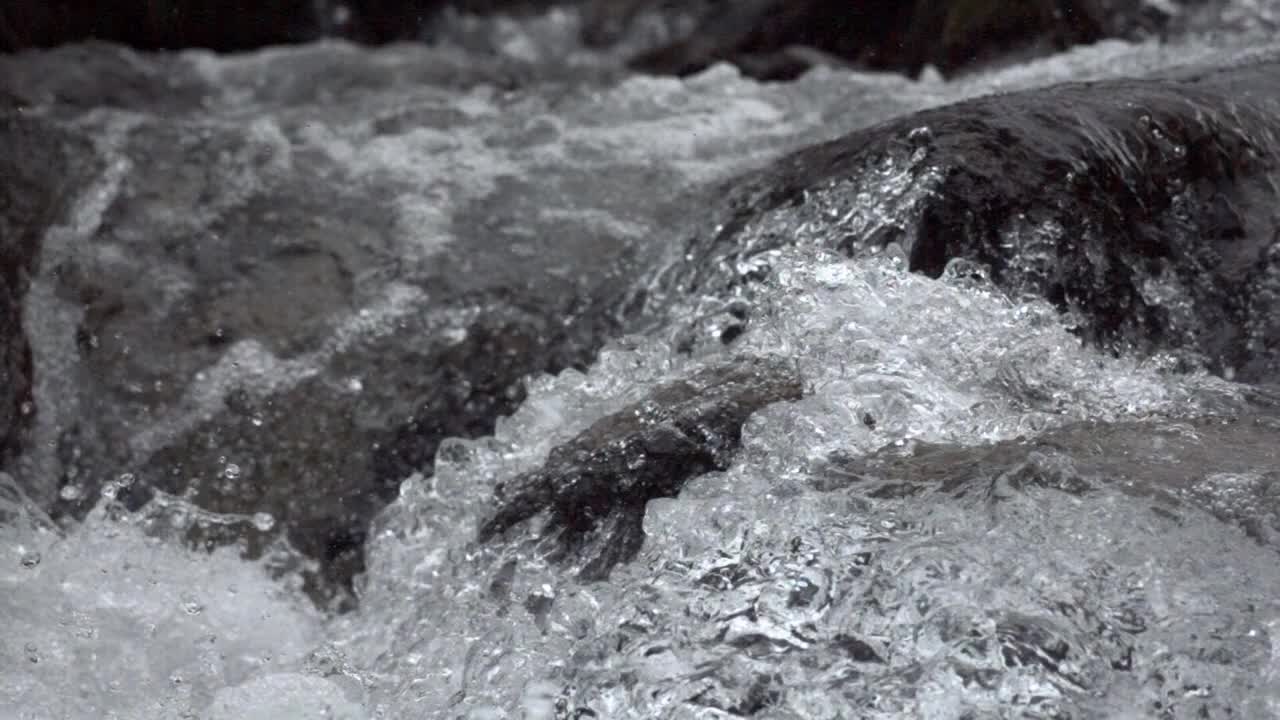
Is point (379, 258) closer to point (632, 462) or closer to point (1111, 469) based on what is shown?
point (632, 462)

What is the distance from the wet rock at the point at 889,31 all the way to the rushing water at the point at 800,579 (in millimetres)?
2870

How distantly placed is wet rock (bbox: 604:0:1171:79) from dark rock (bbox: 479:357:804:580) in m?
3.36

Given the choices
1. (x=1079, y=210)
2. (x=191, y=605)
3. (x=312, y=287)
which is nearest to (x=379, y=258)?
(x=312, y=287)

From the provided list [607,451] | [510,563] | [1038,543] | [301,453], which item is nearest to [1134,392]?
[1038,543]

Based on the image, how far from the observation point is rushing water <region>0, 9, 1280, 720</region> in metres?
1.84

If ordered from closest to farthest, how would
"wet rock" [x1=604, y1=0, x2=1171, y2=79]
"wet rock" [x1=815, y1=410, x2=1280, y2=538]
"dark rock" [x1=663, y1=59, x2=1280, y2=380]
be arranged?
"wet rock" [x1=815, y1=410, x2=1280, y2=538]
"dark rock" [x1=663, y1=59, x2=1280, y2=380]
"wet rock" [x1=604, y1=0, x2=1171, y2=79]

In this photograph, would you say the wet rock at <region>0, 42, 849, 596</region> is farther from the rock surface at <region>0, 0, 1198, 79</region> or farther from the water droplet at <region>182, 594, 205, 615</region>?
the rock surface at <region>0, 0, 1198, 79</region>

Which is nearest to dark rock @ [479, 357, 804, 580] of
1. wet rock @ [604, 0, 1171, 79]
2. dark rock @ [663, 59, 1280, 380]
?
dark rock @ [663, 59, 1280, 380]

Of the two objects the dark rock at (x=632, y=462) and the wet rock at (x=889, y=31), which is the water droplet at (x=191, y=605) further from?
the wet rock at (x=889, y=31)

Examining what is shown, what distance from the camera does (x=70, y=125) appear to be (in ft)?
15.5

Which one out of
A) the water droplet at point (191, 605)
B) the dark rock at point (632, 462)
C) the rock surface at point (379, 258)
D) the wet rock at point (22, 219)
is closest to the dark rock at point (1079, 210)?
the rock surface at point (379, 258)

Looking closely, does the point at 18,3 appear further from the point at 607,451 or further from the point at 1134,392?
the point at 1134,392

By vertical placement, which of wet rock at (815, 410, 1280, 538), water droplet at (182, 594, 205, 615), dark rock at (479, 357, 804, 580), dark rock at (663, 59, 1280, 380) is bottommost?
water droplet at (182, 594, 205, 615)

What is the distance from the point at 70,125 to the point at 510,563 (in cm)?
308
